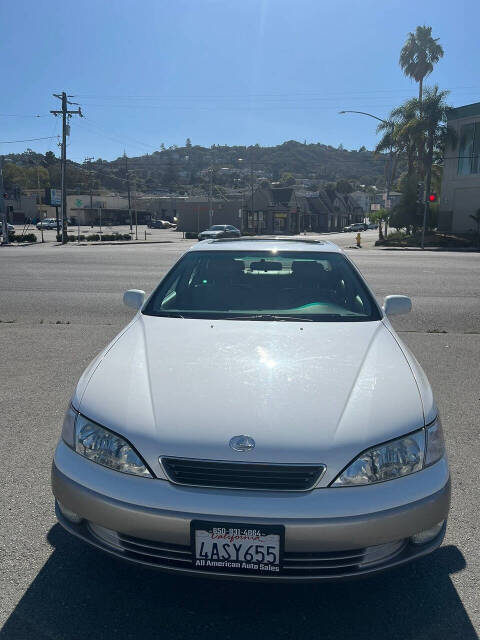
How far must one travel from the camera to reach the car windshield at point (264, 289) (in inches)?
161

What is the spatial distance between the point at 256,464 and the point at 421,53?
58.7 m

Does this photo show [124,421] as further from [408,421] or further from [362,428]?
[408,421]

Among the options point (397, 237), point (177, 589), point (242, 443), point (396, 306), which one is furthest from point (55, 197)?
point (242, 443)

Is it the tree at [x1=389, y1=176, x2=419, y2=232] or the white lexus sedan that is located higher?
the tree at [x1=389, y1=176, x2=419, y2=232]

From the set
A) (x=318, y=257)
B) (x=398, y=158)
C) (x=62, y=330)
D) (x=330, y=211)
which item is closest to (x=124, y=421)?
(x=318, y=257)

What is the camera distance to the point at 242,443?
8.05 ft

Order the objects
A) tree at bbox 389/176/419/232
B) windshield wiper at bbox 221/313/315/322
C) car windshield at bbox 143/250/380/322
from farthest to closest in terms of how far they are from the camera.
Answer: tree at bbox 389/176/419/232, car windshield at bbox 143/250/380/322, windshield wiper at bbox 221/313/315/322

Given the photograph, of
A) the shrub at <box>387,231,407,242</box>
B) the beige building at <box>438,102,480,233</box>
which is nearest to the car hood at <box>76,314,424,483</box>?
the shrub at <box>387,231,407,242</box>

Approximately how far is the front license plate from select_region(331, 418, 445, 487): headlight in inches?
13.2

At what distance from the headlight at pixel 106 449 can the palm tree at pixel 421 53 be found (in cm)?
5695

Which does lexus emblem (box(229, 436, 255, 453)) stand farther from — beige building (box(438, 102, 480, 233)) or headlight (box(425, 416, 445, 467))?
beige building (box(438, 102, 480, 233))

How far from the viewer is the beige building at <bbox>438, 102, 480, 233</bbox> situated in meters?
41.5

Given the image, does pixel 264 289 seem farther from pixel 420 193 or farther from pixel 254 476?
pixel 420 193

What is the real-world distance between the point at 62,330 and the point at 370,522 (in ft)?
23.0
